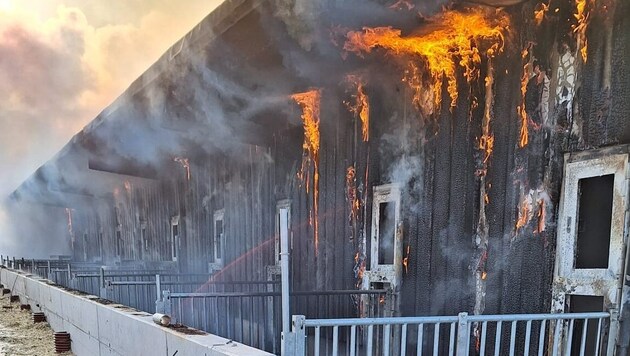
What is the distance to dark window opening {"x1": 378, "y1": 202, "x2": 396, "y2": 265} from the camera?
5051mm

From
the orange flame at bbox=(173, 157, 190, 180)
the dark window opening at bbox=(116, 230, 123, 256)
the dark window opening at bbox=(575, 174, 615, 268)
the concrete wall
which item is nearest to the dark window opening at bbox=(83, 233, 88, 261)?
the dark window opening at bbox=(116, 230, 123, 256)

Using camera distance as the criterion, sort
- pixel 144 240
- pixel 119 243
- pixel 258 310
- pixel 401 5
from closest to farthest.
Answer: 1. pixel 401 5
2. pixel 258 310
3. pixel 144 240
4. pixel 119 243

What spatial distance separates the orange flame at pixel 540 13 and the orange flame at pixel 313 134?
10.5 ft

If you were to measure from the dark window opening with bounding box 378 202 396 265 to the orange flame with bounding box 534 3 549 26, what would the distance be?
92.8 inches

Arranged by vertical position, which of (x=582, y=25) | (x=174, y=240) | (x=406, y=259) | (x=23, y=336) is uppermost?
(x=582, y=25)

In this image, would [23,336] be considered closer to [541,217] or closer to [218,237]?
[218,237]

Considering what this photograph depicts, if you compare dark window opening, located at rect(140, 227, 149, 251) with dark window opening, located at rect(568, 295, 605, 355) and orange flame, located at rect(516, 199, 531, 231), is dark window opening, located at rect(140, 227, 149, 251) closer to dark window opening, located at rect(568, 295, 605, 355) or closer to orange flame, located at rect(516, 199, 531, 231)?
orange flame, located at rect(516, 199, 531, 231)

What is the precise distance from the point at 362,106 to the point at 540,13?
244 centimetres

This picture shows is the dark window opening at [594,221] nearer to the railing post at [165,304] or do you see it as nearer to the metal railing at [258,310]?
the metal railing at [258,310]

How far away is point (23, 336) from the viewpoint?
8.55 m

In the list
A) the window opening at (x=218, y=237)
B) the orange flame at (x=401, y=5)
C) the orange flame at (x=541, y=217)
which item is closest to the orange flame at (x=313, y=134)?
the orange flame at (x=401, y=5)

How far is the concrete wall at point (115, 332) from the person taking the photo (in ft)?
11.2

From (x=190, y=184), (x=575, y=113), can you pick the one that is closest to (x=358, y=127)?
(x=575, y=113)

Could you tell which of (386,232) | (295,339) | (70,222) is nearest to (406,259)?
(386,232)
